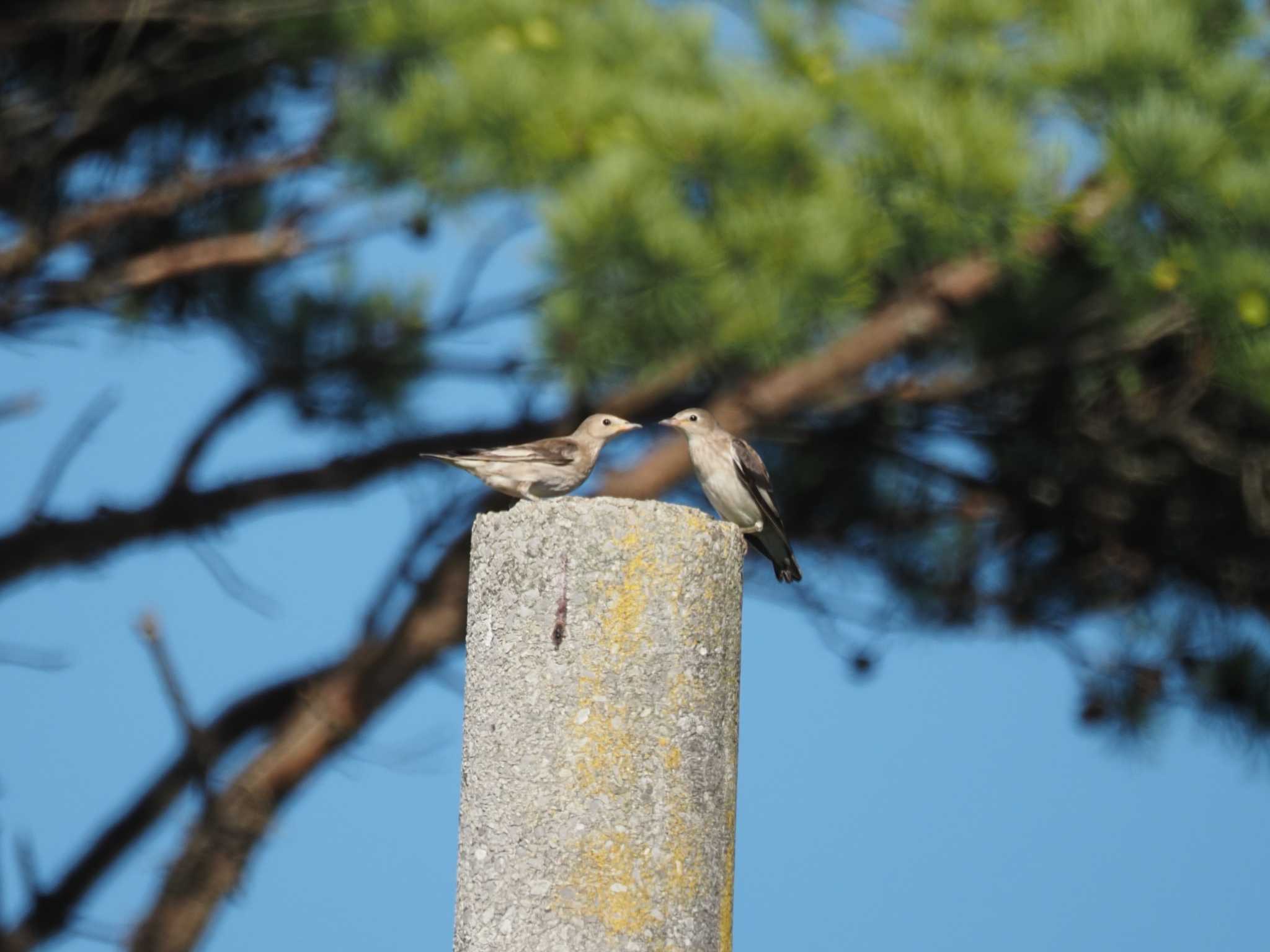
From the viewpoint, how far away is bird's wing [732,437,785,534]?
6.70 metres

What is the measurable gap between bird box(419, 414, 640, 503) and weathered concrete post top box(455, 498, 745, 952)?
2570mm

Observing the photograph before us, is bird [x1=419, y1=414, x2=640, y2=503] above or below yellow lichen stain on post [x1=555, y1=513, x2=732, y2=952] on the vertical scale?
above

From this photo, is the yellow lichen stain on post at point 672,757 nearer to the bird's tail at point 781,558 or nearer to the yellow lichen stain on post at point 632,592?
the yellow lichen stain on post at point 632,592

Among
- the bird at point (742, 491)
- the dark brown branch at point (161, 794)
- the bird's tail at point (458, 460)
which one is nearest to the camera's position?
the bird's tail at point (458, 460)

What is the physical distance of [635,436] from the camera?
8758mm

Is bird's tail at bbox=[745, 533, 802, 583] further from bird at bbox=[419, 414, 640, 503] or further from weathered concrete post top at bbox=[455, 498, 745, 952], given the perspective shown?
weathered concrete post top at bbox=[455, 498, 745, 952]

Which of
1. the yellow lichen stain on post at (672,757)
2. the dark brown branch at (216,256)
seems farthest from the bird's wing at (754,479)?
the yellow lichen stain on post at (672,757)

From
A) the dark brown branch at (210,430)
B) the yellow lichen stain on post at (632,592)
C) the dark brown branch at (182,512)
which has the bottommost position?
the yellow lichen stain on post at (632,592)

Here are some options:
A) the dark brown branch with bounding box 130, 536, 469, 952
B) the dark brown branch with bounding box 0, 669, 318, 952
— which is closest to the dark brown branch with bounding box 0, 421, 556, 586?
the dark brown branch with bounding box 130, 536, 469, 952

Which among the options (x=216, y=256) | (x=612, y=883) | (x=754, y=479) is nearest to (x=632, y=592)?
(x=612, y=883)

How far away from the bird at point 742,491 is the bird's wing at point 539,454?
62cm

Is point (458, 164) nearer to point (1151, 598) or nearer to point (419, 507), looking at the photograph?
point (419, 507)

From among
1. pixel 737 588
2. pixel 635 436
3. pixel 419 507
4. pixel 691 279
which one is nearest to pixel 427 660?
pixel 419 507

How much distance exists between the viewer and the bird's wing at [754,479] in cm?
670
